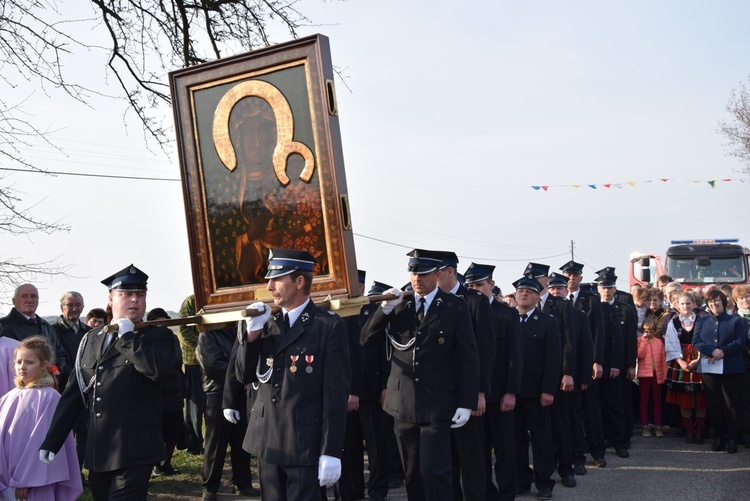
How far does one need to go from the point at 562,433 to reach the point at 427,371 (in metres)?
3.24

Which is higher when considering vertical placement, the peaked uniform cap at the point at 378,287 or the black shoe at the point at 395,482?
the peaked uniform cap at the point at 378,287

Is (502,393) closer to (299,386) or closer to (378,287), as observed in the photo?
(378,287)

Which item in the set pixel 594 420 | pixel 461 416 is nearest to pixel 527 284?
pixel 594 420

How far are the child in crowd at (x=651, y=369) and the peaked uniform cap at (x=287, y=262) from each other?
328 inches

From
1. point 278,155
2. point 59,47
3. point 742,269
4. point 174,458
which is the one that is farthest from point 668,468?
point 742,269

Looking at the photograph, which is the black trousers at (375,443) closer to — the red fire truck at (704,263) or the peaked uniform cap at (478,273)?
the peaked uniform cap at (478,273)

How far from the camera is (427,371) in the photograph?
6613 millimetres

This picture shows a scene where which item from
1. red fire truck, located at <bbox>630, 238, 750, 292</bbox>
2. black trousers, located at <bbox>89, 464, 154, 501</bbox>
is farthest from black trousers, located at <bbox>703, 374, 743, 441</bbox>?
red fire truck, located at <bbox>630, 238, 750, 292</bbox>

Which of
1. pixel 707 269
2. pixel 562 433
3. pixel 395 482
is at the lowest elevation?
pixel 395 482

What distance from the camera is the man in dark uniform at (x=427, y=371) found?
6.46m

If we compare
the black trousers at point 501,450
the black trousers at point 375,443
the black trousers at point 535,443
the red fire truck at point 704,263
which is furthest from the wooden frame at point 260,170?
the red fire truck at point 704,263

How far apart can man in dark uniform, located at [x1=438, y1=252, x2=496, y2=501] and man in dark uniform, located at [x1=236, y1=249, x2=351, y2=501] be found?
208 centimetres

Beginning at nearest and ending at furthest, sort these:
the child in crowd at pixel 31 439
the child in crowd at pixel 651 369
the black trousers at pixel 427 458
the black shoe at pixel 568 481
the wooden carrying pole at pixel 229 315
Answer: the wooden carrying pole at pixel 229 315
the child in crowd at pixel 31 439
the black trousers at pixel 427 458
the black shoe at pixel 568 481
the child in crowd at pixel 651 369

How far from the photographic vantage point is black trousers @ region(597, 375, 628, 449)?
10.7 metres
